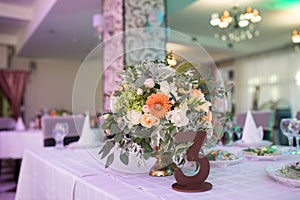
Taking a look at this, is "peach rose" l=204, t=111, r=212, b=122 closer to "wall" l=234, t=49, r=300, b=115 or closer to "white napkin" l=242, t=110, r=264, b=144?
"white napkin" l=242, t=110, r=264, b=144

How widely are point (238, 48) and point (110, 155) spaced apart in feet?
24.0

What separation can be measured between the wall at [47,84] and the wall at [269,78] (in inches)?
172

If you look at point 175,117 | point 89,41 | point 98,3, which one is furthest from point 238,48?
point 175,117

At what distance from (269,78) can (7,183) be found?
6424mm

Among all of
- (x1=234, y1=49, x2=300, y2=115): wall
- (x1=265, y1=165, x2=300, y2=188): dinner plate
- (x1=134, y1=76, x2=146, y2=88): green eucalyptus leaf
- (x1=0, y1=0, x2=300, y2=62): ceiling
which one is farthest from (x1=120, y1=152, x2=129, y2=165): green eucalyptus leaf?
(x1=234, y1=49, x2=300, y2=115): wall

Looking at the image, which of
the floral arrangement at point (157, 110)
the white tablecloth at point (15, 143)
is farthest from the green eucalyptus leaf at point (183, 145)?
the white tablecloth at point (15, 143)

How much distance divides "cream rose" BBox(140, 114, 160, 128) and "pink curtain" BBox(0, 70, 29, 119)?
6524 mm

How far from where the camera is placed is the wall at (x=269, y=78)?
725 centimetres

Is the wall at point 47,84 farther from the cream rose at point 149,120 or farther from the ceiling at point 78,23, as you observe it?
the cream rose at point 149,120

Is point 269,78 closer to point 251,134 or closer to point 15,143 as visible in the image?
point 15,143

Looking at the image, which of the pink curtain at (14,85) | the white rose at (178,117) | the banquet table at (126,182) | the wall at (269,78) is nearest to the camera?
the banquet table at (126,182)

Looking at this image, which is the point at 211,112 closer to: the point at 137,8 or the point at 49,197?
the point at 49,197

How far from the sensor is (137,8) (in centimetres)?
302

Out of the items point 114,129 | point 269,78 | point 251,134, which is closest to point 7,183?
point 251,134
